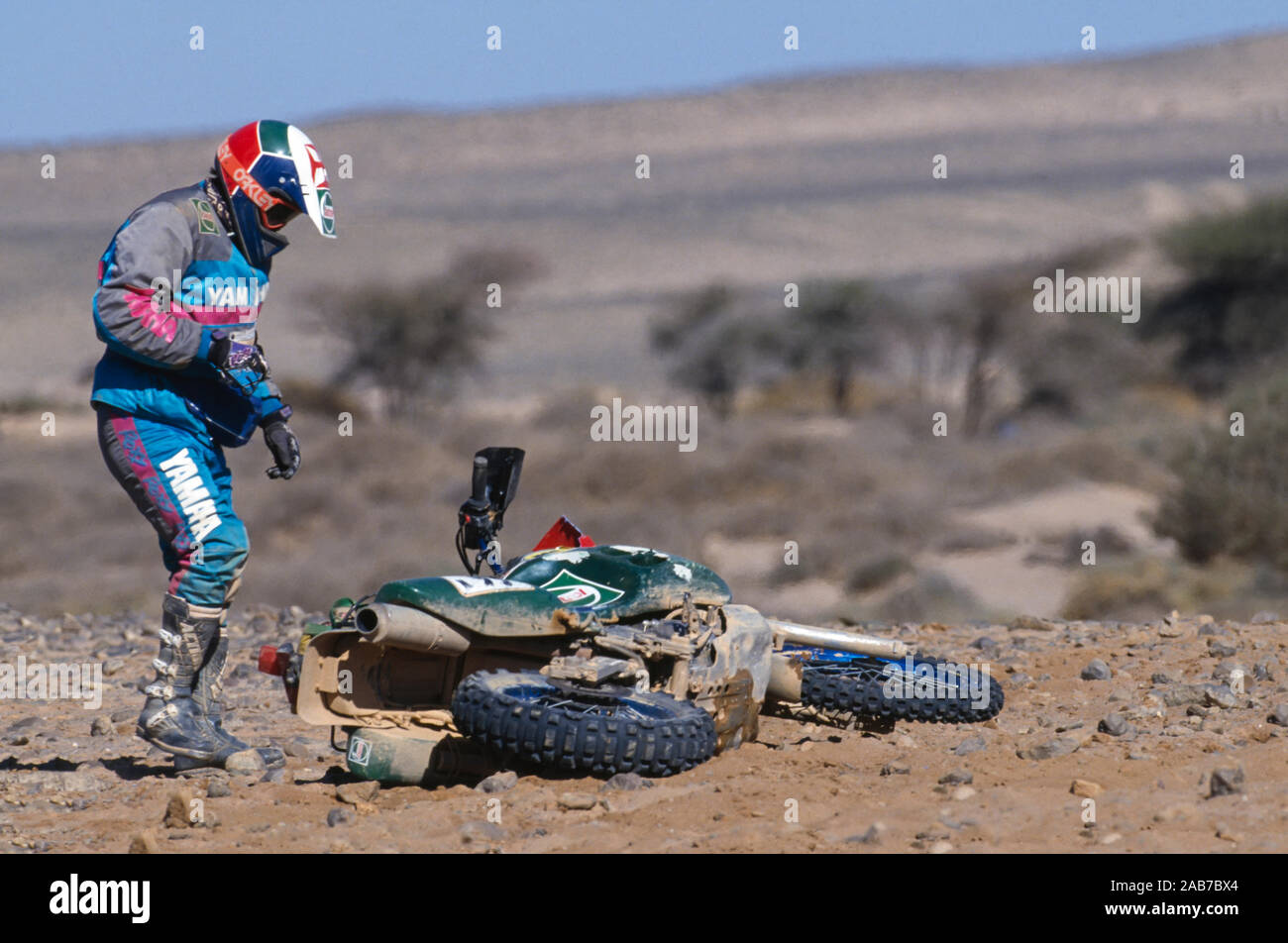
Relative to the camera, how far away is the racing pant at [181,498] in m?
6.22

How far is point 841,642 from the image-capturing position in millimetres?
7230

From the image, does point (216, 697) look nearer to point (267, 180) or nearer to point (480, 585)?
point (480, 585)

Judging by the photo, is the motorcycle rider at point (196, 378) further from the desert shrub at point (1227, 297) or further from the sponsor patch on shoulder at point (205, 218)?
the desert shrub at point (1227, 297)

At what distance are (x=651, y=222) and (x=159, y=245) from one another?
78.9 meters

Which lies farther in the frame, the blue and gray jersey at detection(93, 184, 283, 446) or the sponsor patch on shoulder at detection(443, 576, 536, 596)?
the blue and gray jersey at detection(93, 184, 283, 446)

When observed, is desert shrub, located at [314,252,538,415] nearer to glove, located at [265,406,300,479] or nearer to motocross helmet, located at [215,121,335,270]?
motocross helmet, located at [215,121,335,270]

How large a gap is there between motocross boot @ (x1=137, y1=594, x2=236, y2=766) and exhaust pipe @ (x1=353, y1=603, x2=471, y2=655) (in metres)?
0.82

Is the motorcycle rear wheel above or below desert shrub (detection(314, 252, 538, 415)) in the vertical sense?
below

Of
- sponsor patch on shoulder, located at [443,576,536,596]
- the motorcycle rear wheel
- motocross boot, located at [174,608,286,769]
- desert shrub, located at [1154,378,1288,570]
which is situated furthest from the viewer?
desert shrub, located at [1154,378,1288,570]

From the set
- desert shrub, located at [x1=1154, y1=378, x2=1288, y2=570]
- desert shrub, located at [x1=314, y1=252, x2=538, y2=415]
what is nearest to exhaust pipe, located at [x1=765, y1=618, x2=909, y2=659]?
desert shrub, located at [x1=1154, y1=378, x2=1288, y2=570]

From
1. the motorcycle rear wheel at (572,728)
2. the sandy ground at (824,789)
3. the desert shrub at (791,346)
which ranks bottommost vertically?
the sandy ground at (824,789)

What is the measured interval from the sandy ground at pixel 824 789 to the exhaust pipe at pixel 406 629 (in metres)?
0.54

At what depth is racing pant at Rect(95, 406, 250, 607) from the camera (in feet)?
20.4

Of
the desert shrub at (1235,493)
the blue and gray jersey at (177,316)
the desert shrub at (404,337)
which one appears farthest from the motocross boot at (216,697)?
the desert shrub at (404,337)
